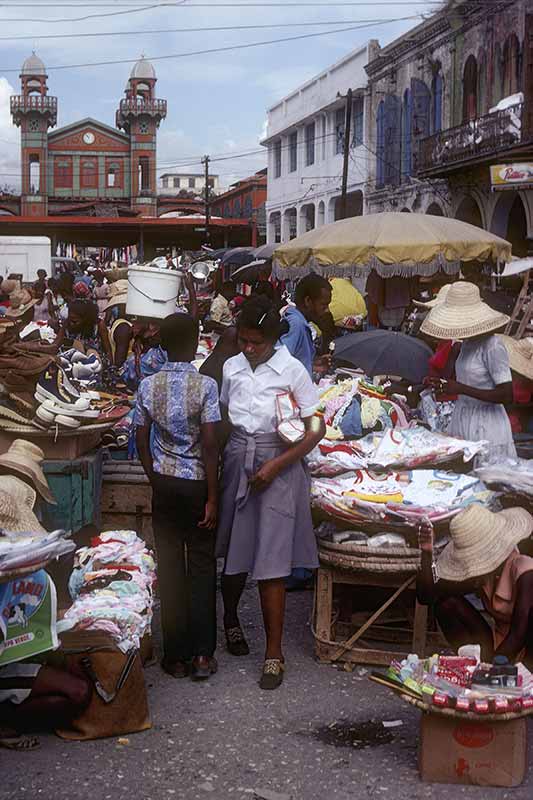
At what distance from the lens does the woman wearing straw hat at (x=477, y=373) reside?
18.5 ft

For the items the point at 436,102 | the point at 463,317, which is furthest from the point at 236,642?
the point at 436,102

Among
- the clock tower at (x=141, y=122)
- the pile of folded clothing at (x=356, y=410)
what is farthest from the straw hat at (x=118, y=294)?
the clock tower at (x=141, y=122)

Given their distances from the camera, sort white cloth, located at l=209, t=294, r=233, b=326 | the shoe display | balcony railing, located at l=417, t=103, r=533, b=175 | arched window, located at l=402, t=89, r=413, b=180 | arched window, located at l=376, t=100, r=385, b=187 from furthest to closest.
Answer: arched window, located at l=376, t=100, r=385, b=187 < arched window, located at l=402, t=89, r=413, b=180 < balcony railing, located at l=417, t=103, r=533, b=175 < white cloth, located at l=209, t=294, r=233, b=326 < the shoe display

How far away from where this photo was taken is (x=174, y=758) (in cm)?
414

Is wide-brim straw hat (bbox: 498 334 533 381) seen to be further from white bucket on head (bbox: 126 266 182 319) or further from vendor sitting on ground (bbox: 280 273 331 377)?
white bucket on head (bbox: 126 266 182 319)

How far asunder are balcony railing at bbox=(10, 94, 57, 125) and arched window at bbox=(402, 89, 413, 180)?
202ft

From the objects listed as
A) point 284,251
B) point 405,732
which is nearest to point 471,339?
point 405,732

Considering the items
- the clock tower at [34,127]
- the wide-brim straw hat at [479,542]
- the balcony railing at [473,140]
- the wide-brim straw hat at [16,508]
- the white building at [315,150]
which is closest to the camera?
the wide-brim straw hat at [479,542]

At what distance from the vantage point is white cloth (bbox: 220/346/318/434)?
490 centimetres

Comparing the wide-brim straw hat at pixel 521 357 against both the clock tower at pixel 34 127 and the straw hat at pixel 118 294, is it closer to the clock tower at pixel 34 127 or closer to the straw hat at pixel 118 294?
the straw hat at pixel 118 294

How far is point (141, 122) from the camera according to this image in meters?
87.8

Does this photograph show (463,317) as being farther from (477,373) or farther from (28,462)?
(28,462)

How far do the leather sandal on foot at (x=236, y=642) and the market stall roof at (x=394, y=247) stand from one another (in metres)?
5.92

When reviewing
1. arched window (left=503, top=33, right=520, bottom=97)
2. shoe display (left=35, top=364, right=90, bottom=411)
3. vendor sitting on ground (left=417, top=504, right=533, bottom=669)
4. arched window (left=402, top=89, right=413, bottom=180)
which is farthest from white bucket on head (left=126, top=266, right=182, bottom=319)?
arched window (left=402, top=89, right=413, bottom=180)
